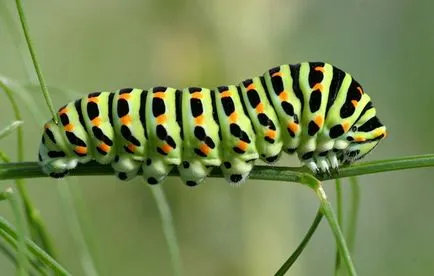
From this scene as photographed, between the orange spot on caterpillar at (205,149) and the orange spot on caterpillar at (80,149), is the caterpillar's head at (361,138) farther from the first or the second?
the orange spot on caterpillar at (80,149)

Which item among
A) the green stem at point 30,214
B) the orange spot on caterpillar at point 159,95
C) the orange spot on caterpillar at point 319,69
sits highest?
the orange spot on caterpillar at point 159,95

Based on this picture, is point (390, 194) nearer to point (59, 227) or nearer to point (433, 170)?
point (433, 170)

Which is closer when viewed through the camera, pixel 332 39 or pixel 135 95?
pixel 135 95

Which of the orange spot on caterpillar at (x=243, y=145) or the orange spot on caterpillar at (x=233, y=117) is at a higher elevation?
the orange spot on caterpillar at (x=233, y=117)

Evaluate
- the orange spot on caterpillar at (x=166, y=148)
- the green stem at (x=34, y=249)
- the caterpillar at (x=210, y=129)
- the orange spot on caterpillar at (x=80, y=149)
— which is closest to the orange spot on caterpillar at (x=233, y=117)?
the caterpillar at (x=210, y=129)

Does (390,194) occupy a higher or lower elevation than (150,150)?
lower

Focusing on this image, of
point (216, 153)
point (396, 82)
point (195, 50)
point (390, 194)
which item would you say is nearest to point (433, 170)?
point (390, 194)
